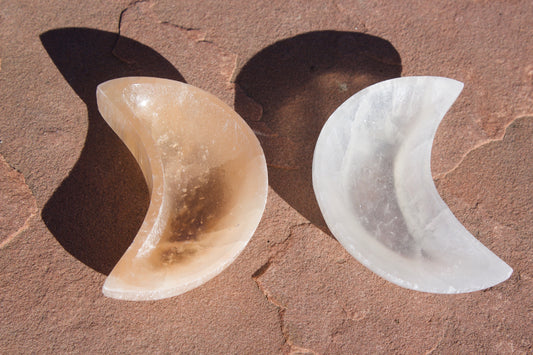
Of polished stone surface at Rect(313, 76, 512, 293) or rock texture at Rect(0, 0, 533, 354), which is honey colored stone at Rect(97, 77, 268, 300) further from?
polished stone surface at Rect(313, 76, 512, 293)

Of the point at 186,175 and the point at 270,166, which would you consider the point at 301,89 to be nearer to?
the point at 270,166

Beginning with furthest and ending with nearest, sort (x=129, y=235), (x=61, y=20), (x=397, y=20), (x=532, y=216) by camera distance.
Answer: (x=397, y=20), (x=61, y=20), (x=532, y=216), (x=129, y=235)

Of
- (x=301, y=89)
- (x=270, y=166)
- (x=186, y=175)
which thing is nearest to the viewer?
(x=186, y=175)

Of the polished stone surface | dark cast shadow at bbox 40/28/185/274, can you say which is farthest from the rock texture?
the polished stone surface

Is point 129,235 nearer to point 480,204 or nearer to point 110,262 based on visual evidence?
point 110,262

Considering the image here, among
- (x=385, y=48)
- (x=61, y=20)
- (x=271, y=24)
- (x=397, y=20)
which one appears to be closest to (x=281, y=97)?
(x=271, y=24)

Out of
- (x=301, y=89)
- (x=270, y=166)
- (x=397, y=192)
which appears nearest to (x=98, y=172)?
(x=270, y=166)

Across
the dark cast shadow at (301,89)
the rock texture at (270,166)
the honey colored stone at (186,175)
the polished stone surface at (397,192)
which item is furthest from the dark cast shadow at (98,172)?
the polished stone surface at (397,192)
